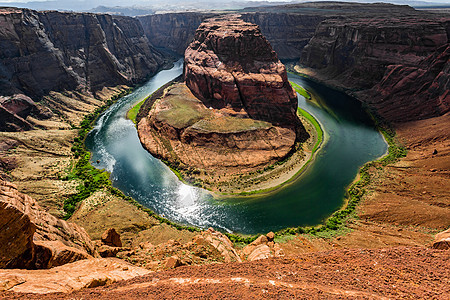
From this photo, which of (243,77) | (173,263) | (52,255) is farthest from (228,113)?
(52,255)

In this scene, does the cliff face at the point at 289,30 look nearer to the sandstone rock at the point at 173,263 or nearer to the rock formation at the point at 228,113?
the rock formation at the point at 228,113

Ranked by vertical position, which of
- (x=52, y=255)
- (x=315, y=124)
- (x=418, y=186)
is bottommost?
(x=418, y=186)

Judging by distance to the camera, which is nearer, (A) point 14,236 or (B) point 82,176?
(A) point 14,236

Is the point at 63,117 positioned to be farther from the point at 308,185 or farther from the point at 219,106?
the point at 308,185

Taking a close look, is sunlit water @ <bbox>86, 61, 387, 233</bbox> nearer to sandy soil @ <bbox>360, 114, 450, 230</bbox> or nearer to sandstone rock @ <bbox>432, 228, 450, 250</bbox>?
sandy soil @ <bbox>360, 114, 450, 230</bbox>

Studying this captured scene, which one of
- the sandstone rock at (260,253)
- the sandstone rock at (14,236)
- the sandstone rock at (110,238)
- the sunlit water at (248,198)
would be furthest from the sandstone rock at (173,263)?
the sunlit water at (248,198)

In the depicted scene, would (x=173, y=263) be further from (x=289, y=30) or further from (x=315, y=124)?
(x=289, y=30)

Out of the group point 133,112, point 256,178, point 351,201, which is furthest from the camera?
point 133,112
